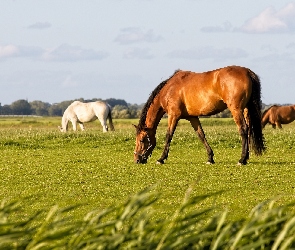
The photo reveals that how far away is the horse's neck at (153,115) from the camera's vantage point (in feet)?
65.3

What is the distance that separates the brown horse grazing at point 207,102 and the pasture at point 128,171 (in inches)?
26.6

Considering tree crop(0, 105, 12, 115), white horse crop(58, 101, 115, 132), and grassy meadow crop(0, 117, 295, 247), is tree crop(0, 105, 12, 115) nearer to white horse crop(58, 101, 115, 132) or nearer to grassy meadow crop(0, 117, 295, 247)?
white horse crop(58, 101, 115, 132)

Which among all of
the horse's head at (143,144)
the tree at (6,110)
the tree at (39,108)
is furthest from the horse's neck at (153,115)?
the tree at (39,108)

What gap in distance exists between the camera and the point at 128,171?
1789 centimetres

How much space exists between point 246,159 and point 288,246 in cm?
1566

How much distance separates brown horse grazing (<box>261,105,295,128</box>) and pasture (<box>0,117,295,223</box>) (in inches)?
726

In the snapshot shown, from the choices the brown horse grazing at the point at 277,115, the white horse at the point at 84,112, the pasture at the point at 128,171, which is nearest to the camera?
the pasture at the point at 128,171

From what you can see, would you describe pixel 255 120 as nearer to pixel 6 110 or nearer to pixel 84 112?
pixel 84 112

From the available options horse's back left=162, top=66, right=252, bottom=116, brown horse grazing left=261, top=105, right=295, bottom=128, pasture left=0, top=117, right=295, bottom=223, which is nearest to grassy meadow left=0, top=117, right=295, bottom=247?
pasture left=0, top=117, right=295, bottom=223

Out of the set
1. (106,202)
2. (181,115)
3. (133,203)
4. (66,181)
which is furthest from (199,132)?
(133,203)

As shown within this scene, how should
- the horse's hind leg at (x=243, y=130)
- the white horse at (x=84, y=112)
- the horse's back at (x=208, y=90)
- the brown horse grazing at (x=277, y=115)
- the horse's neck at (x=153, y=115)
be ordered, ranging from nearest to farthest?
the horse's back at (x=208, y=90) < the horse's hind leg at (x=243, y=130) < the horse's neck at (x=153, y=115) < the white horse at (x=84, y=112) < the brown horse grazing at (x=277, y=115)

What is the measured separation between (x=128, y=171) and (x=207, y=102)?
2910 millimetres

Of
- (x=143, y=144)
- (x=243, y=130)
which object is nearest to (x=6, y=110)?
(x=143, y=144)

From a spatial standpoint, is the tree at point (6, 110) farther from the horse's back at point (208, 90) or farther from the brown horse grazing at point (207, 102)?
the horse's back at point (208, 90)
